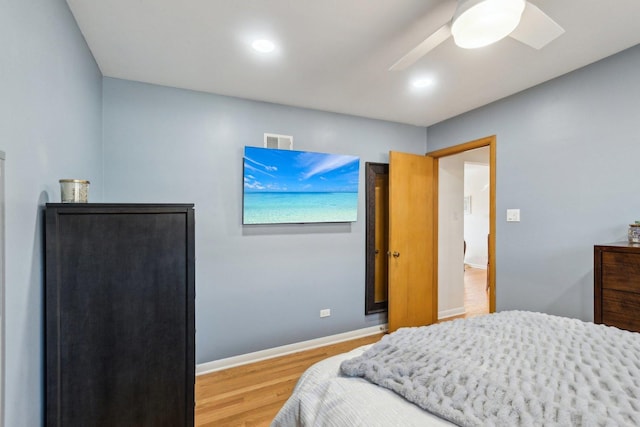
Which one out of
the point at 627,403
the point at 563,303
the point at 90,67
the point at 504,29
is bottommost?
the point at 563,303

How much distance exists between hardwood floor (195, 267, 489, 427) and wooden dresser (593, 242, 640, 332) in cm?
203

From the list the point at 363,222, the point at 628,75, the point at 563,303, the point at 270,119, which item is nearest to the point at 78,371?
the point at 270,119

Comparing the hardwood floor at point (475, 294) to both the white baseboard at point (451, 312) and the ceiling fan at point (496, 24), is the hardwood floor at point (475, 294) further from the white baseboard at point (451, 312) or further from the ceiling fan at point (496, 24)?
the ceiling fan at point (496, 24)

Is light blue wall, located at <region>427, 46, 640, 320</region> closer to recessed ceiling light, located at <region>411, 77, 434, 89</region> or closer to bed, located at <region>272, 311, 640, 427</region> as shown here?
recessed ceiling light, located at <region>411, 77, 434, 89</region>

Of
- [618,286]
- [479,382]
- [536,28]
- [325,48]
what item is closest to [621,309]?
[618,286]

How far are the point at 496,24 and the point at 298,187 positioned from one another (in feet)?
6.36

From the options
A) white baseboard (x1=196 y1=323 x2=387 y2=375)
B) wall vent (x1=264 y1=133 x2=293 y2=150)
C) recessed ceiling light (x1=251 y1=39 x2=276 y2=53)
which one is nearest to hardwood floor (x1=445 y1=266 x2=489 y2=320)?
white baseboard (x1=196 y1=323 x2=387 y2=375)

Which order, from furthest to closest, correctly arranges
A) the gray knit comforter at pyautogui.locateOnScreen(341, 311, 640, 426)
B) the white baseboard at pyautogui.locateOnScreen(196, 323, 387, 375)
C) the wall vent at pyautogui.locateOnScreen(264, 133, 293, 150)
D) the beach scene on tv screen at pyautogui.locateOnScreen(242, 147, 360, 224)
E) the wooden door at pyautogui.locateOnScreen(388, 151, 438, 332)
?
1. the wooden door at pyautogui.locateOnScreen(388, 151, 438, 332)
2. the wall vent at pyautogui.locateOnScreen(264, 133, 293, 150)
3. the beach scene on tv screen at pyautogui.locateOnScreen(242, 147, 360, 224)
4. the white baseboard at pyautogui.locateOnScreen(196, 323, 387, 375)
5. the gray knit comforter at pyautogui.locateOnScreen(341, 311, 640, 426)

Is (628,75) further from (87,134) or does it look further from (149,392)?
(87,134)

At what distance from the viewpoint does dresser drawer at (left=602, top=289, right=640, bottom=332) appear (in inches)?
62.7

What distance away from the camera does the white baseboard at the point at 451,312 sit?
384cm

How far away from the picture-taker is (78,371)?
1.24 m

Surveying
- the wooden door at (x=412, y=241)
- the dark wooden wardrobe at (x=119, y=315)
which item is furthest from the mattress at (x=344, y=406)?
the wooden door at (x=412, y=241)

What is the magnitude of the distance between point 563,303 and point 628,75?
5.56 ft
